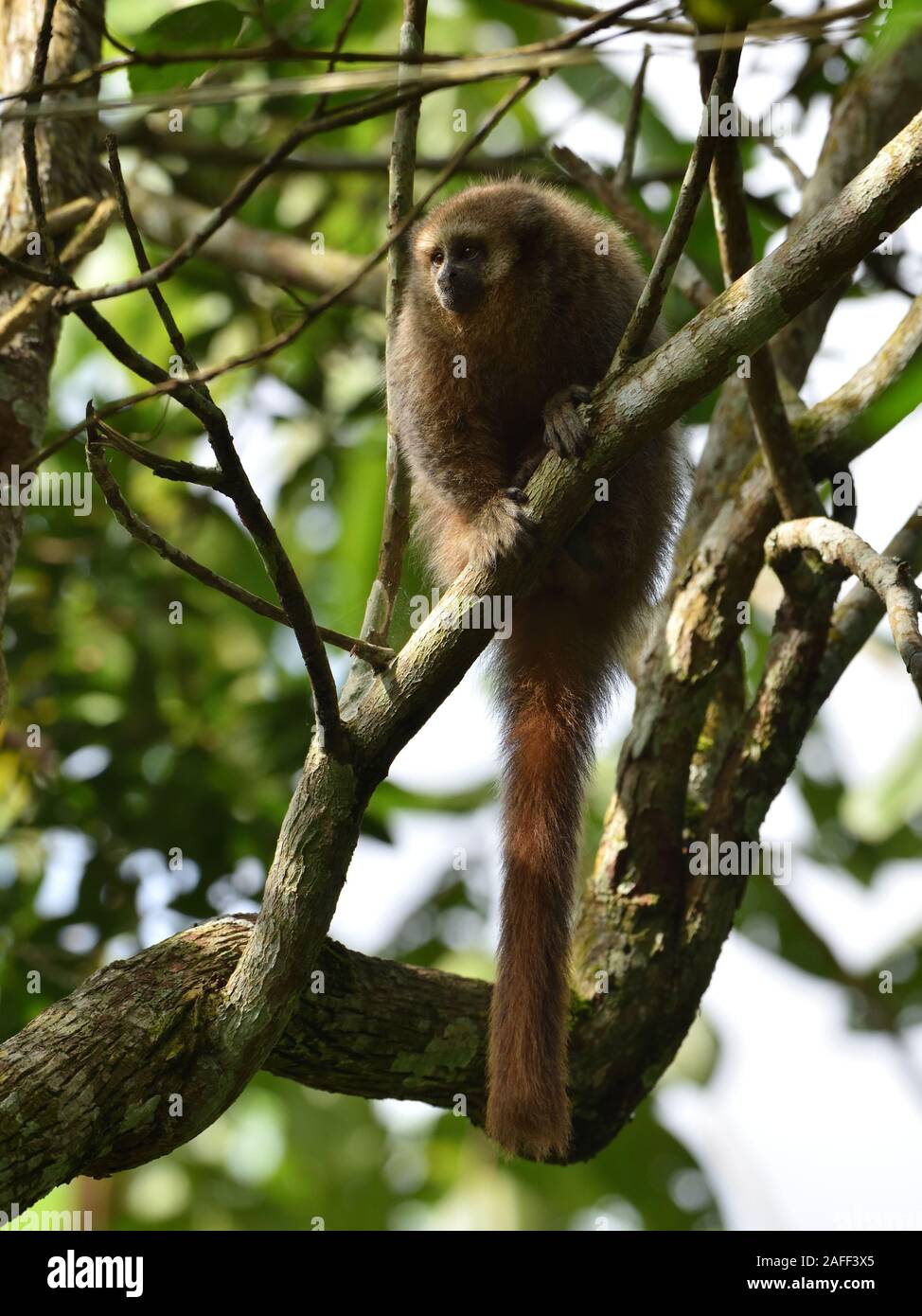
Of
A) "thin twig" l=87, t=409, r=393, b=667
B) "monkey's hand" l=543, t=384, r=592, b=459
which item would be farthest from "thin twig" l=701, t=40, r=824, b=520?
"thin twig" l=87, t=409, r=393, b=667

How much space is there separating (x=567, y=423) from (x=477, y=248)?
1.27 metres

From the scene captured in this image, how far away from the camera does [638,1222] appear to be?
18.1 feet

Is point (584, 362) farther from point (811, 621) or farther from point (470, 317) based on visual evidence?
point (811, 621)

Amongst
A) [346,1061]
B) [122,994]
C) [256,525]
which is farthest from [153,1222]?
[256,525]

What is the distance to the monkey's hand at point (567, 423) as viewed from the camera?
2.99 m

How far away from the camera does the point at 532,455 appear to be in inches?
157

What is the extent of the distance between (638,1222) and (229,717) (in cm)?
261

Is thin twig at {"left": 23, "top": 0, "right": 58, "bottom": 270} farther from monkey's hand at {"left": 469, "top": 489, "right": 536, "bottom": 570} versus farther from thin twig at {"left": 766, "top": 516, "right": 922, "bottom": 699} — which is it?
thin twig at {"left": 766, "top": 516, "right": 922, "bottom": 699}
